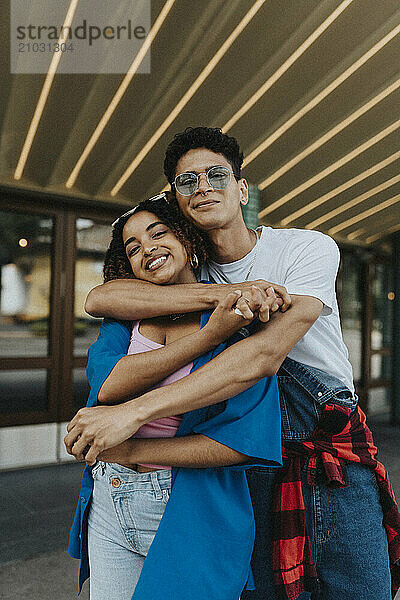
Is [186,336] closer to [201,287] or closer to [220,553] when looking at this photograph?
[201,287]

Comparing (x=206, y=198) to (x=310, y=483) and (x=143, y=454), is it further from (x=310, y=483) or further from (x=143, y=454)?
(x=310, y=483)

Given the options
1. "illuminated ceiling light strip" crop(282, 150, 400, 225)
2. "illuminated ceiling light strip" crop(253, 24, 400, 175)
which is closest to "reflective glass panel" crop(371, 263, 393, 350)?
"illuminated ceiling light strip" crop(282, 150, 400, 225)

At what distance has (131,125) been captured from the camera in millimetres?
4898

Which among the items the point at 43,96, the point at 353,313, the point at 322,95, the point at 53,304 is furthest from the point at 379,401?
the point at 43,96

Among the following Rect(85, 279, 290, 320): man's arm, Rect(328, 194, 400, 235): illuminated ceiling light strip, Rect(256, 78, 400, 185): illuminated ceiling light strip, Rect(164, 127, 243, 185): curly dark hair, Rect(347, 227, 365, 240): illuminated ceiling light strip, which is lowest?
Rect(85, 279, 290, 320): man's arm

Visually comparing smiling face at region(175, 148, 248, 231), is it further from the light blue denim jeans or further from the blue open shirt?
the light blue denim jeans

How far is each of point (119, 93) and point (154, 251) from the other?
336 cm

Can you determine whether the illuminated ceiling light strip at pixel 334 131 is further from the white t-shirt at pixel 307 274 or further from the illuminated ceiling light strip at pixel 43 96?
the white t-shirt at pixel 307 274

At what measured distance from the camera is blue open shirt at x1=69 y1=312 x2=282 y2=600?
122 centimetres

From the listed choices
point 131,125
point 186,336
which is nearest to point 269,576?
point 186,336

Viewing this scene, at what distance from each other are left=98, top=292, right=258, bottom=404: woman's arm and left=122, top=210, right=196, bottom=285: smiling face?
271 millimetres

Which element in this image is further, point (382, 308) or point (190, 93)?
point (382, 308)

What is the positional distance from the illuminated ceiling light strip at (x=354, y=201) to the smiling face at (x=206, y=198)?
208 inches

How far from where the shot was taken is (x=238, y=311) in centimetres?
127
